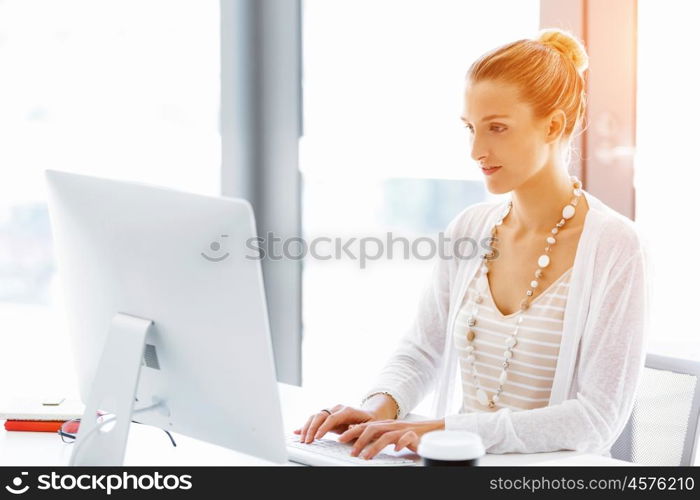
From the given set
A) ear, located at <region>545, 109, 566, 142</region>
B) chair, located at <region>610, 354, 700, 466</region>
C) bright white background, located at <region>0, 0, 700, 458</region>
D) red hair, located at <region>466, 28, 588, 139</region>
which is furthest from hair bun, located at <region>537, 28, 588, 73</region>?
bright white background, located at <region>0, 0, 700, 458</region>

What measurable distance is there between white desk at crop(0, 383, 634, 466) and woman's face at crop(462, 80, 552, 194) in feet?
1.88

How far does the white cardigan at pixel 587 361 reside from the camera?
1588 mm

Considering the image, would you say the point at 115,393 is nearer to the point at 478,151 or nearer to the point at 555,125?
the point at 478,151

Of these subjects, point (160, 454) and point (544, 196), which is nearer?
point (160, 454)

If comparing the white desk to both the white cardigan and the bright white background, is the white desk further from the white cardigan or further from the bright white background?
the bright white background

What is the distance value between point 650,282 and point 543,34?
0.58 m

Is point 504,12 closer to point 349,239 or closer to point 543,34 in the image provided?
point 543,34

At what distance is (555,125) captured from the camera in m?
1.86

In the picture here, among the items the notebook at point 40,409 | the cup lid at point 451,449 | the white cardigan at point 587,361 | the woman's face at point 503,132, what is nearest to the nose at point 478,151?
the woman's face at point 503,132

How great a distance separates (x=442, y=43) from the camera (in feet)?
9.09

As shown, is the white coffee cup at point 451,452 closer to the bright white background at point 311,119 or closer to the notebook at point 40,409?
the notebook at point 40,409

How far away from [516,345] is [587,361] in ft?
0.57
